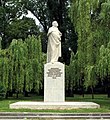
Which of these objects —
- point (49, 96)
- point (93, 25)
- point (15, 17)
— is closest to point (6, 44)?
point (15, 17)

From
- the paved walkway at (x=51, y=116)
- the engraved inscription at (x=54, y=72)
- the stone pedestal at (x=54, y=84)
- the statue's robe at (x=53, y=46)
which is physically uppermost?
the statue's robe at (x=53, y=46)

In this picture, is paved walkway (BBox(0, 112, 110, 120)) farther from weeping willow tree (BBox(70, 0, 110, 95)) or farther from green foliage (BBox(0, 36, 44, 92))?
green foliage (BBox(0, 36, 44, 92))

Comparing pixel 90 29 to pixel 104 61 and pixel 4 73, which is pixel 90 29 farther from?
pixel 4 73

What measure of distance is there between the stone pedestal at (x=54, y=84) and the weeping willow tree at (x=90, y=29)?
7.67 ft

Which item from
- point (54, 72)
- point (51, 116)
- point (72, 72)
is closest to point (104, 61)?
point (54, 72)

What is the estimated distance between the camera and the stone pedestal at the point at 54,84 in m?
17.3

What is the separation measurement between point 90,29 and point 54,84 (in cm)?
500

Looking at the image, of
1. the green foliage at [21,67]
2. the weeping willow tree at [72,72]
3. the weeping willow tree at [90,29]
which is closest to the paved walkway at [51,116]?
the weeping willow tree at [90,29]

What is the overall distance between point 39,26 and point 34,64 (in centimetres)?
1265

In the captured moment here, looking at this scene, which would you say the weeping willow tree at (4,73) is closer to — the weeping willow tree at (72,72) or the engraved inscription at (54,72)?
the weeping willow tree at (72,72)

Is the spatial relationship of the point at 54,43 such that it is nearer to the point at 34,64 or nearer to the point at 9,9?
the point at 34,64

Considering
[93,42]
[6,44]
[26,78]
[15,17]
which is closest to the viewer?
[93,42]

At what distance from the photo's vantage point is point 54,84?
56.9 feet

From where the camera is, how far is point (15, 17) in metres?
36.2
